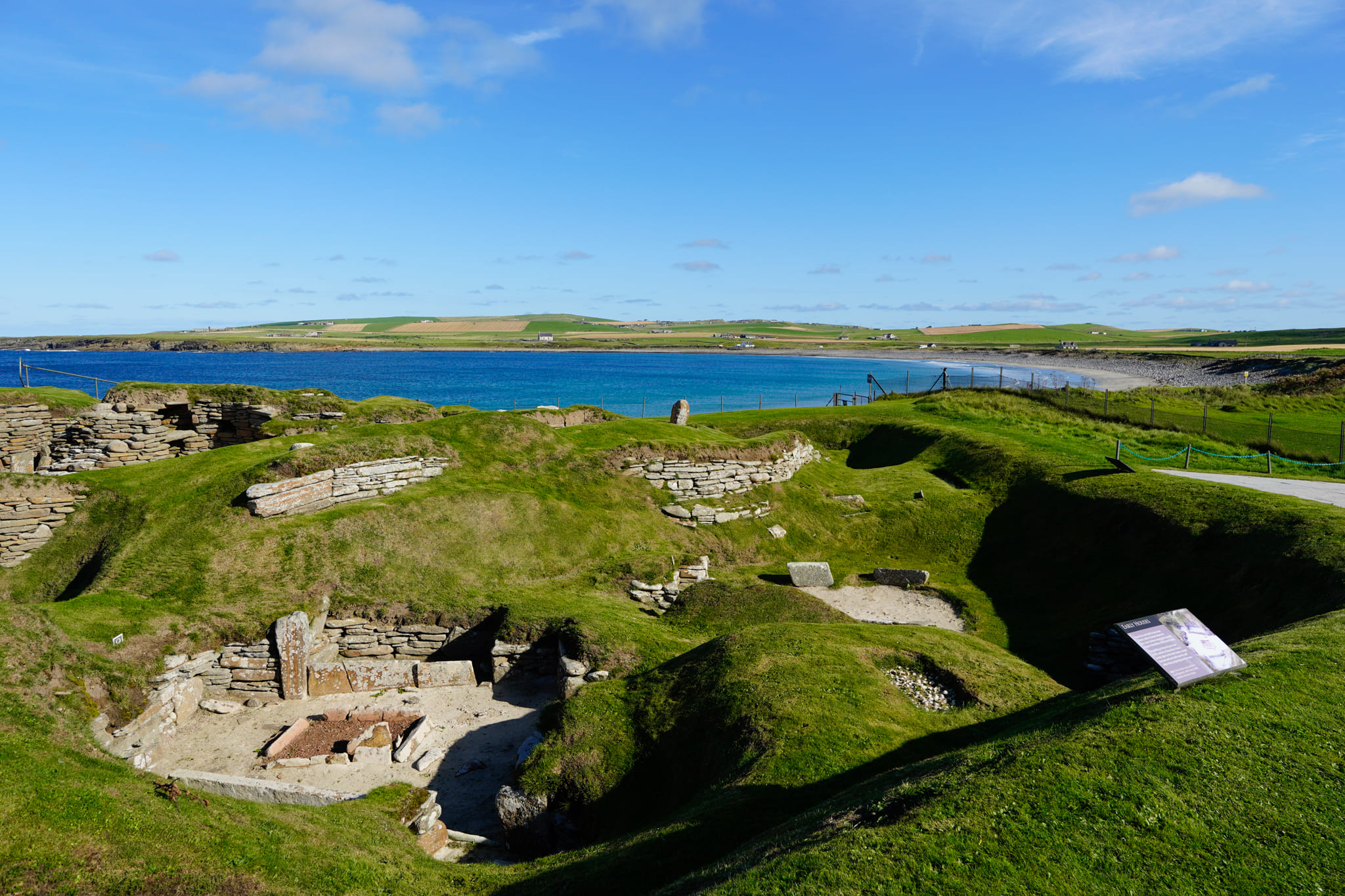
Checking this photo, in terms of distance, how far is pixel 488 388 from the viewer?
4707 inches

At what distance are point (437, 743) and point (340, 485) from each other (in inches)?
347

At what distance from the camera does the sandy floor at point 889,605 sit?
20.2 m

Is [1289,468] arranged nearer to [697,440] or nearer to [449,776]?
[697,440]

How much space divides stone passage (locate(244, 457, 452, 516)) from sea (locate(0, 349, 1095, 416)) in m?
43.6

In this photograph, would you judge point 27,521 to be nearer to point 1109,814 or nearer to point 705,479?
point 705,479

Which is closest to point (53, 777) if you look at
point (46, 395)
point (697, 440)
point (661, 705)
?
point (661, 705)

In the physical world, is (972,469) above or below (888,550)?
above

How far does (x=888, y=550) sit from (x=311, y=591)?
19.5 metres

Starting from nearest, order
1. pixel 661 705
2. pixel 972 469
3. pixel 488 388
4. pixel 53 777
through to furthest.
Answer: pixel 53 777
pixel 661 705
pixel 972 469
pixel 488 388

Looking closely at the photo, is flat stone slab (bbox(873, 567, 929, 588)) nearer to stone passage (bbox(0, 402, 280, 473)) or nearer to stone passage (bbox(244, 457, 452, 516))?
stone passage (bbox(244, 457, 452, 516))

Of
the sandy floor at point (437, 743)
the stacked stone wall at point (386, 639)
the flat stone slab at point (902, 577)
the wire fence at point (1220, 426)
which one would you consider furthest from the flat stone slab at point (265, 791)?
the wire fence at point (1220, 426)

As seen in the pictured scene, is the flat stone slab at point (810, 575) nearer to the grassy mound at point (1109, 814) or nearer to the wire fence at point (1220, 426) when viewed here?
the grassy mound at point (1109, 814)

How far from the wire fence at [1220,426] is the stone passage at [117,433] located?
4491 cm

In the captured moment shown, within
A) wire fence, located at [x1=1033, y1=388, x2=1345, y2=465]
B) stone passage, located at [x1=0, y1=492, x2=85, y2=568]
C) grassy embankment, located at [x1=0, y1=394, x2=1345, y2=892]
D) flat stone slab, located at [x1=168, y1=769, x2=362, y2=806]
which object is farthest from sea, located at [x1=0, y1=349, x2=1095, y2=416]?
flat stone slab, located at [x1=168, y1=769, x2=362, y2=806]
